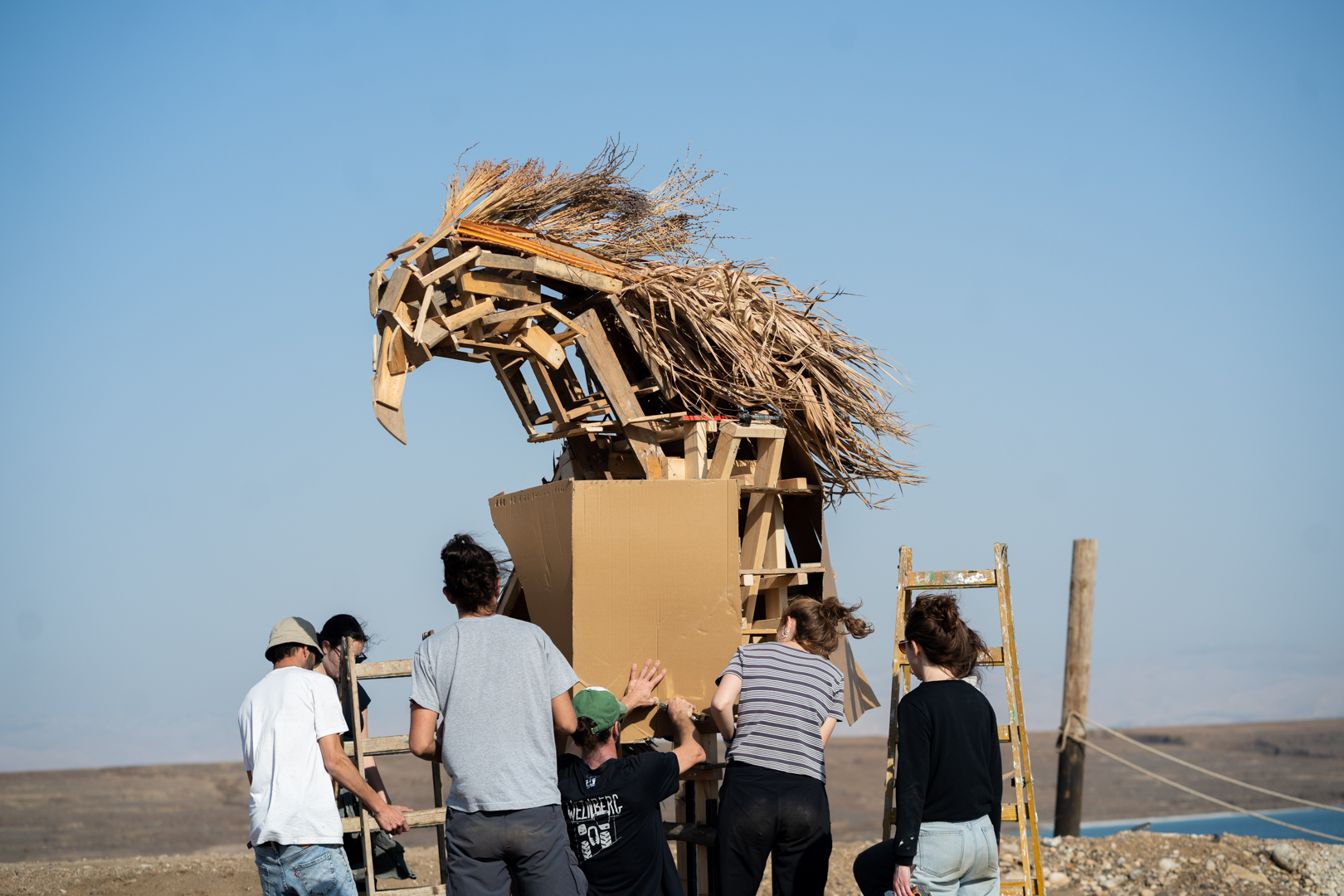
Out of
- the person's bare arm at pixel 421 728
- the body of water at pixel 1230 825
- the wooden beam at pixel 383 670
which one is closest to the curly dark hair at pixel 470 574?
the person's bare arm at pixel 421 728

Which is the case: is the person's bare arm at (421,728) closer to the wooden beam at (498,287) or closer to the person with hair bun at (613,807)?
the person with hair bun at (613,807)

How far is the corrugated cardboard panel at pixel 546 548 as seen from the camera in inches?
202

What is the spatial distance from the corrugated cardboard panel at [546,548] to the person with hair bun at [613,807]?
3.71 ft

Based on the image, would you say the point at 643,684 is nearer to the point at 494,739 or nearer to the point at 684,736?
the point at 684,736

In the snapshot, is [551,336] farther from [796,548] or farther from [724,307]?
[796,548]

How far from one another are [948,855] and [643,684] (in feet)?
5.57

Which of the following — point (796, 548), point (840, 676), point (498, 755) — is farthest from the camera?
point (796, 548)

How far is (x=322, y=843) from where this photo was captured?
12.6ft

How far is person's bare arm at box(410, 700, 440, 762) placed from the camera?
146 inches

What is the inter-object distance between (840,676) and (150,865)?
5.86 m

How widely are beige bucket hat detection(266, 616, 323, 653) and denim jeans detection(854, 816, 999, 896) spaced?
2.41m

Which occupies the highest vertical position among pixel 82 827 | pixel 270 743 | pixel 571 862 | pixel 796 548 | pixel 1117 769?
pixel 796 548

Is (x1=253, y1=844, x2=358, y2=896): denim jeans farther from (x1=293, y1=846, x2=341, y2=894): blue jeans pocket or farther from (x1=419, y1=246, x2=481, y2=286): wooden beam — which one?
(x1=419, y1=246, x2=481, y2=286): wooden beam

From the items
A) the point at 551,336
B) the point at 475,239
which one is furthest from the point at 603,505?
the point at 475,239
